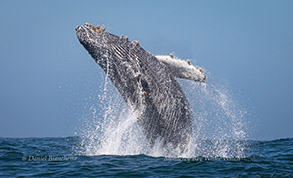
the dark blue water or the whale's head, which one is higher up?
the whale's head

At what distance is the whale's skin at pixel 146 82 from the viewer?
1041 cm

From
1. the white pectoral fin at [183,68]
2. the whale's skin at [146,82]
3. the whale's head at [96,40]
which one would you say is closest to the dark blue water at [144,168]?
the whale's skin at [146,82]

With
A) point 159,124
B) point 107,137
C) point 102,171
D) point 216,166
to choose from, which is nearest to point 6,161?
point 107,137

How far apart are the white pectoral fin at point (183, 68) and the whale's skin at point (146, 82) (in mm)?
254

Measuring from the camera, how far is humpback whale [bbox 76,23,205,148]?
10414 mm

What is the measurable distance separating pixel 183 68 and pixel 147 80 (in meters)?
1.60

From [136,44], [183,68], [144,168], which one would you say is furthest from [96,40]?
[144,168]

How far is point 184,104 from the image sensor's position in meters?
11.1

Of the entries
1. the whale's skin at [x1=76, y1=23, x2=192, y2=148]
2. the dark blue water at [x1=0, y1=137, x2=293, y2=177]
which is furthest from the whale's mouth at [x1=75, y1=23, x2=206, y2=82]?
the dark blue water at [x1=0, y1=137, x2=293, y2=177]

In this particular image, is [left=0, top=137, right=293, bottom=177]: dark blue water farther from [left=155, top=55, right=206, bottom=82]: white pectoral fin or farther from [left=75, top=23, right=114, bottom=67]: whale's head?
[left=75, top=23, right=114, bottom=67]: whale's head

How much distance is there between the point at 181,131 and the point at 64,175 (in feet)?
14.0

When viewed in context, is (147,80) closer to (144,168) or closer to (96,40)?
(96,40)

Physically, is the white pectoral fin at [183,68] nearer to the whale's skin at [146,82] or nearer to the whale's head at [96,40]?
the whale's skin at [146,82]

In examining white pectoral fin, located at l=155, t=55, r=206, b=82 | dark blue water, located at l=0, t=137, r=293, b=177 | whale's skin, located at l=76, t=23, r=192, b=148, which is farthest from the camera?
white pectoral fin, located at l=155, t=55, r=206, b=82
